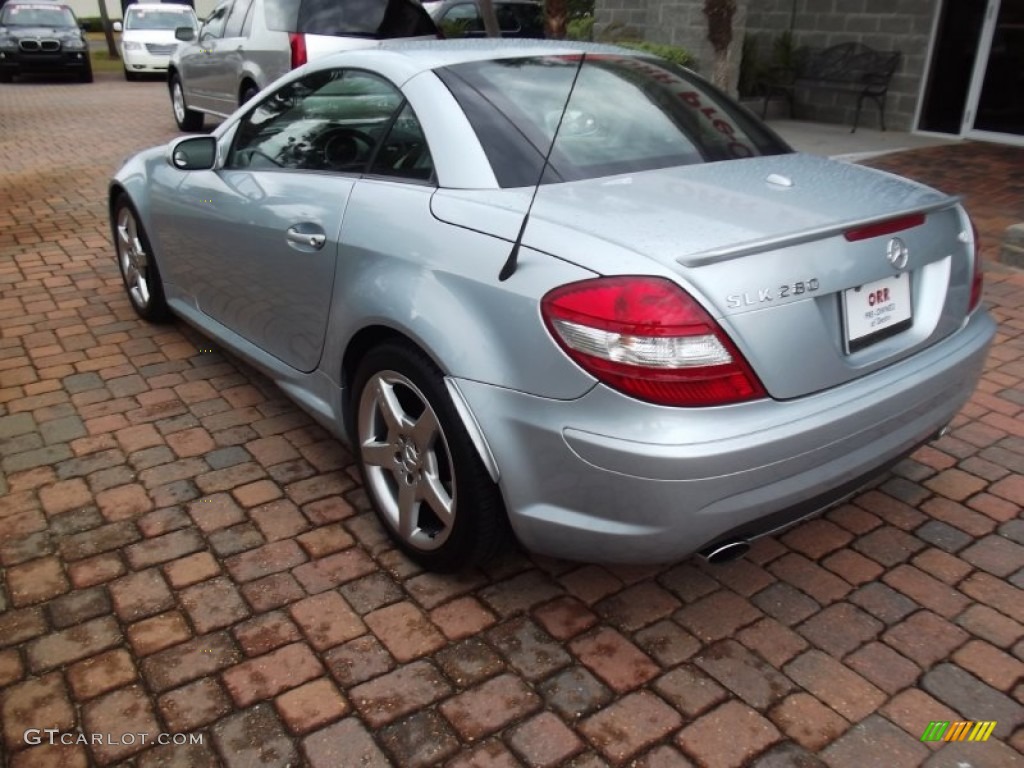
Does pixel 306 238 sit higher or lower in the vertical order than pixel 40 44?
higher

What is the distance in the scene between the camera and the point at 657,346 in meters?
2.10

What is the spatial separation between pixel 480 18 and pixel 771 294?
538 inches

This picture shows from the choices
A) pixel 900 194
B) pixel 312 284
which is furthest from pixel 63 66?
pixel 900 194

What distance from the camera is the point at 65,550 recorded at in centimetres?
295

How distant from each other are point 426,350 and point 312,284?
763mm

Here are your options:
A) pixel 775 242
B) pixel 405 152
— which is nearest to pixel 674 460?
pixel 775 242

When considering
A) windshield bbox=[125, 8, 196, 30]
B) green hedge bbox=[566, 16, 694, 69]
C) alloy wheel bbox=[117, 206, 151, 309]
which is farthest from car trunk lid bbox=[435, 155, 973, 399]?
windshield bbox=[125, 8, 196, 30]

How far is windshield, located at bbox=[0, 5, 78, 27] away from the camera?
18188mm

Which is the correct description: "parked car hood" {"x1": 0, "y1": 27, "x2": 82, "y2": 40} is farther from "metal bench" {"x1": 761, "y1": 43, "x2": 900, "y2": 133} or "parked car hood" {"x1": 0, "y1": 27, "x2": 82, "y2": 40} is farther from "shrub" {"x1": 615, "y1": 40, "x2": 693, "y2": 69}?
"metal bench" {"x1": 761, "y1": 43, "x2": 900, "y2": 133}

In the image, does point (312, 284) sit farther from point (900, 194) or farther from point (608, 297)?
point (900, 194)

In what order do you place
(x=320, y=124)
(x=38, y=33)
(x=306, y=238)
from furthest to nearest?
(x=38, y=33) → (x=320, y=124) → (x=306, y=238)

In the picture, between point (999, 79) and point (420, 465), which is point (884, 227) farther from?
point (999, 79)

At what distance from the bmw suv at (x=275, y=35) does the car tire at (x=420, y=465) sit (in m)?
5.63

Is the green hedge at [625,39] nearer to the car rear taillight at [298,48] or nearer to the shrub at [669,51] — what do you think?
the shrub at [669,51]
